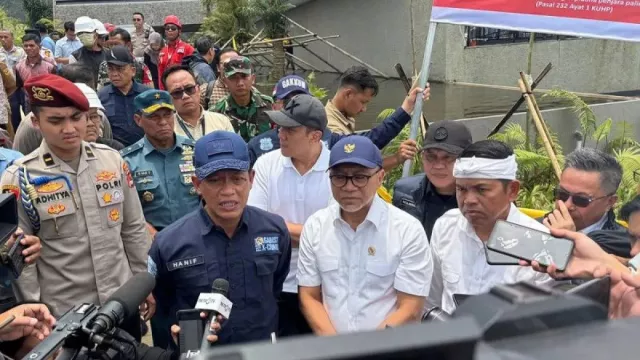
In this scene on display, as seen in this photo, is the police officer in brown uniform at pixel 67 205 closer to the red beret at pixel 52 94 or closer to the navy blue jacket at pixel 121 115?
the red beret at pixel 52 94

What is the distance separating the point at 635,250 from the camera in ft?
7.29

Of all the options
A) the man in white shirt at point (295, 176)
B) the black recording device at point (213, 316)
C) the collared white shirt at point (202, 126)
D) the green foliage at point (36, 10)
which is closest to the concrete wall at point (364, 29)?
the collared white shirt at point (202, 126)

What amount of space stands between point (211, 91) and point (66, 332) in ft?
15.2

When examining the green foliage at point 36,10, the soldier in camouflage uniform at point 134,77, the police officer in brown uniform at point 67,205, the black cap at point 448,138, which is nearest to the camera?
the police officer in brown uniform at point 67,205

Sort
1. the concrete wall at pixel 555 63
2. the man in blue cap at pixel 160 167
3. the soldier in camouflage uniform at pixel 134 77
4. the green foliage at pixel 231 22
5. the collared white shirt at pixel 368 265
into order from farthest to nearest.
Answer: the green foliage at pixel 231 22 → the concrete wall at pixel 555 63 → the soldier in camouflage uniform at pixel 134 77 → the man in blue cap at pixel 160 167 → the collared white shirt at pixel 368 265

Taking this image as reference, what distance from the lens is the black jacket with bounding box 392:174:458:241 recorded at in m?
3.28

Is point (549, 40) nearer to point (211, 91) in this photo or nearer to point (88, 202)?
point (211, 91)

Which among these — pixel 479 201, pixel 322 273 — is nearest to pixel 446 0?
pixel 479 201

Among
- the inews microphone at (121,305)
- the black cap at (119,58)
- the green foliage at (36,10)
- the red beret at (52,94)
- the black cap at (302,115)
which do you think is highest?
the green foliage at (36,10)

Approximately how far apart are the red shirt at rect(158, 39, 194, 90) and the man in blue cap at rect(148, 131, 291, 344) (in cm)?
573

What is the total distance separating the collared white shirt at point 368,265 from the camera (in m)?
2.64

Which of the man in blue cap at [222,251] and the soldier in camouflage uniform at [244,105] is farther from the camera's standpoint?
the soldier in camouflage uniform at [244,105]

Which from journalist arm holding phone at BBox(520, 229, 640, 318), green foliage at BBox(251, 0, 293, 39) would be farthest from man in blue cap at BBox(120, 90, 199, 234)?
green foliage at BBox(251, 0, 293, 39)

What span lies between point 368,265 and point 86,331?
134cm
